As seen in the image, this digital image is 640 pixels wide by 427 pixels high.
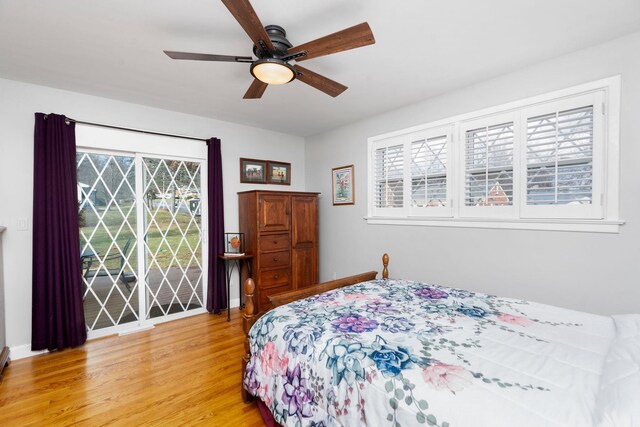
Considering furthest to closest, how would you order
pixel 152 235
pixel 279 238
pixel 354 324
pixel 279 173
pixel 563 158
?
pixel 279 173 → pixel 279 238 → pixel 152 235 → pixel 563 158 → pixel 354 324

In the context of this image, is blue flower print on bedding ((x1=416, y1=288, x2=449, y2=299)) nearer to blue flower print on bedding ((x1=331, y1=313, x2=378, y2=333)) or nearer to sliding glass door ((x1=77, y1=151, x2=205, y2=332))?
blue flower print on bedding ((x1=331, y1=313, x2=378, y2=333))

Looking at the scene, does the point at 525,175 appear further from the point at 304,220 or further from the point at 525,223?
the point at 304,220

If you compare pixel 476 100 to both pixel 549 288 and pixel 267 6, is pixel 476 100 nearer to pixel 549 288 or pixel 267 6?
pixel 549 288

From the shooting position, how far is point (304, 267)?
4.02m

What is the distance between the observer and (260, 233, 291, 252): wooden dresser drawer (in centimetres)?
362

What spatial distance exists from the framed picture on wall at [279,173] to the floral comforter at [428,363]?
273 centimetres

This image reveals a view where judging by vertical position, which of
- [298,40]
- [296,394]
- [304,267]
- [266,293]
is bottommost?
[266,293]

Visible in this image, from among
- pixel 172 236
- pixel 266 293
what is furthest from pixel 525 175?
pixel 172 236

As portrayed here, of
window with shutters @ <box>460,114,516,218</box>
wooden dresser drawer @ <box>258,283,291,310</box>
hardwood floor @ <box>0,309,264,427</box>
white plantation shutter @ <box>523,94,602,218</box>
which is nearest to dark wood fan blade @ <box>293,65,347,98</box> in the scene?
window with shutters @ <box>460,114,516,218</box>

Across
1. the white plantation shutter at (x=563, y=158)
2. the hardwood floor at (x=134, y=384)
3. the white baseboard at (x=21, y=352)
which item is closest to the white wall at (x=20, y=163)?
the white baseboard at (x=21, y=352)

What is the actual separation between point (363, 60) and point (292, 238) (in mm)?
2375

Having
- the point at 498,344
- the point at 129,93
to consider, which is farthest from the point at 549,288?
the point at 129,93

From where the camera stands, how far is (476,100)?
2.74 meters

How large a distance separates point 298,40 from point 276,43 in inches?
10.4
